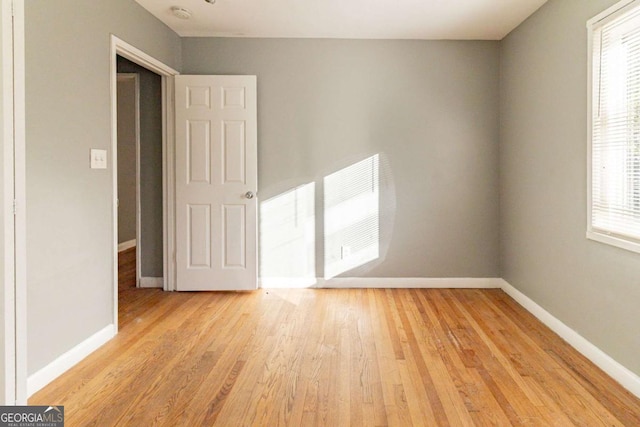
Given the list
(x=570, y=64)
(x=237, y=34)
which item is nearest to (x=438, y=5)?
(x=570, y=64)

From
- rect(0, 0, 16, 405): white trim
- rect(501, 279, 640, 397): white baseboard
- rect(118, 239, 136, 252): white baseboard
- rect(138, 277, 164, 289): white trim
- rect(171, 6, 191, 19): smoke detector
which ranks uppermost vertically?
rect(171, 6, 191, 19): smoke detector

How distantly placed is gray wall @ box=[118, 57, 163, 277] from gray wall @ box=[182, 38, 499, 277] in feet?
1.41

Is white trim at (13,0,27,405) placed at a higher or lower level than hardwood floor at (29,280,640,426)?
higher

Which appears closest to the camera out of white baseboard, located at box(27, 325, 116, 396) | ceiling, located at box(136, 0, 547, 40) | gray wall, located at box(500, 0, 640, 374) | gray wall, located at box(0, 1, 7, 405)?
gray wall, located at box(0, 1, 7, 405)

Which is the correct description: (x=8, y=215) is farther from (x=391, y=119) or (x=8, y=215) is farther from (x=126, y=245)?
(x=126, y=245)

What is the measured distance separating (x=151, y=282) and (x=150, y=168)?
1175mm

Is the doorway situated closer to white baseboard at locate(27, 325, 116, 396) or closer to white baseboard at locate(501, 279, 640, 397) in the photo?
white baseboard at locate(27, 325, 116, 396)

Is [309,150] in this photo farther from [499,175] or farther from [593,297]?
[593,297]

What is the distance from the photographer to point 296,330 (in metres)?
3.32

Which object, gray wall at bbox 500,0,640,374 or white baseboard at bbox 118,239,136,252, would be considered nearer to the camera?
gray wall at bbox 500,0,640,374

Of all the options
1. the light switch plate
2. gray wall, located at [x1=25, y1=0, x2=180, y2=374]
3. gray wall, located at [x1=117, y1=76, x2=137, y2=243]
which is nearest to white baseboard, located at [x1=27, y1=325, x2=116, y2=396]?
gray wall, located at [x1=25, y1=0, x2=180, y2=374]

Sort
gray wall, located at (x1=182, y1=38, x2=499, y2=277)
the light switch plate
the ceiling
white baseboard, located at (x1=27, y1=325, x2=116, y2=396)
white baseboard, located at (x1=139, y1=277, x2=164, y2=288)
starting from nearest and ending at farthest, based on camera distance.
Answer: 1. white baseboard, located at (x1=27, y1=325, x2=116, y2=396)
2. the light switch plate
3. the ceiling
4. gray wall, located at (x1=182, y1=38, x2=499, y2=277)
5. white baseboard, located at (x1=139, y1=277, x2=164, y2=288)

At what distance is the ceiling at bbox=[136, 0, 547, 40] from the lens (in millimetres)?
3527

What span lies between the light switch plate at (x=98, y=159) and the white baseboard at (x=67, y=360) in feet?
3.71
